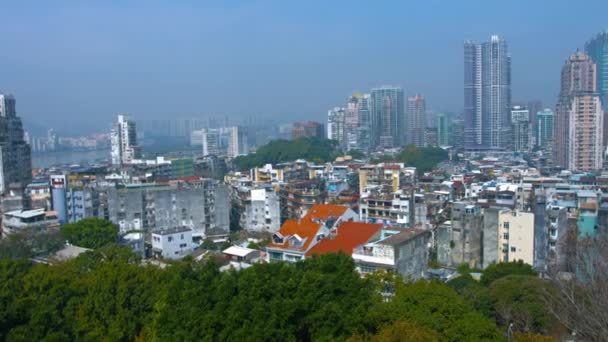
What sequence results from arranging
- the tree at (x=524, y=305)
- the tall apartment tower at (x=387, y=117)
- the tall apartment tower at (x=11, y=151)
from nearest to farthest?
the tree at (x=524, y=305)
the tall apartment tower at (x=11, y=151)
the tall apartment tower at (x=387, y=117)

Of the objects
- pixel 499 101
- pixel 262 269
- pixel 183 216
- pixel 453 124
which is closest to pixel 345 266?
pixel 262 269

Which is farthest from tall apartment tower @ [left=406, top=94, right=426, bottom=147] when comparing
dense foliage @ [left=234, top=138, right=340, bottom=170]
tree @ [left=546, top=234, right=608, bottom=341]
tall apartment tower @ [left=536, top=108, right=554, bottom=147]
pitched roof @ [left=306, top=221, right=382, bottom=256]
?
tree @ [left=546, top=234, right=608, bottom=341]

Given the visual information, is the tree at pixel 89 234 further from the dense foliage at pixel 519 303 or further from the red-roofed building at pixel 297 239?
the dense foliage at pixel 519 303

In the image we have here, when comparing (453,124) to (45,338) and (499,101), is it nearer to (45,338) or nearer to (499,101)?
(499,101)

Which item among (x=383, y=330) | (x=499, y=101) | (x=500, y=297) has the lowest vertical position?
(x=500, y=297)

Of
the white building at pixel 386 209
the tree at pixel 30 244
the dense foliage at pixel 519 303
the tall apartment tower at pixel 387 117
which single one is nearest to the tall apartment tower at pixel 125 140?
the tall apartment tower at pixel 387 117

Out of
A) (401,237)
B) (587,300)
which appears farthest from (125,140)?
(587,300)
